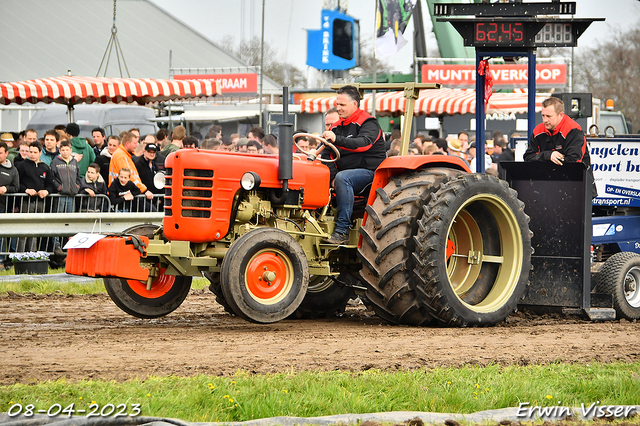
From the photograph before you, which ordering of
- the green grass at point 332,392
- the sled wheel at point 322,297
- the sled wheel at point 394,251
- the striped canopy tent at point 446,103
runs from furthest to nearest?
the striped canopy tent at point 446,103
the sled wheel at point 322,297
the sled wheel at point 394,251
the green grass at point 332,392

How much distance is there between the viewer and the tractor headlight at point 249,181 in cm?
685

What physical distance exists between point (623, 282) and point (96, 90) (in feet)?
38.9

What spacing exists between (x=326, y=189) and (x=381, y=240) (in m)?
0.76

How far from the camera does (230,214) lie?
23.0ft

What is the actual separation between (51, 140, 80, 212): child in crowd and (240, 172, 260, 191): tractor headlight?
607 cm

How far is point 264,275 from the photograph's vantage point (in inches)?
268

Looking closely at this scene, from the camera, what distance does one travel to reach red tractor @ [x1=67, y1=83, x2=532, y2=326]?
683 cm

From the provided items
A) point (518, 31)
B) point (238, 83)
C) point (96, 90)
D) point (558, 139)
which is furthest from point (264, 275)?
point (238, 83)

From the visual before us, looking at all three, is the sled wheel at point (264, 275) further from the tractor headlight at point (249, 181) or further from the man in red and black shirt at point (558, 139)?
the man in red and black shirt at point (558, 139)

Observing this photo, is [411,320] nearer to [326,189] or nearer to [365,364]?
[326,189]

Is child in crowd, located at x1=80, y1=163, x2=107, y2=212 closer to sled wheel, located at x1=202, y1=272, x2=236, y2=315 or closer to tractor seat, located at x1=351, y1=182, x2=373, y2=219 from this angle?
sled wheel, located at x1=202, y1=272, x2=236, y2=315

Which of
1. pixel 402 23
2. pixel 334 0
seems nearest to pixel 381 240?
pixel 402 23

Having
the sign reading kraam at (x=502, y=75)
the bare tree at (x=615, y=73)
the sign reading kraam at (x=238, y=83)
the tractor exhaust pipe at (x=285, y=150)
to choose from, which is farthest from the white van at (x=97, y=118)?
the bare tree at (x=615, y=73)

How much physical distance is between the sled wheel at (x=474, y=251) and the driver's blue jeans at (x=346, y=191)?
0.71 m
